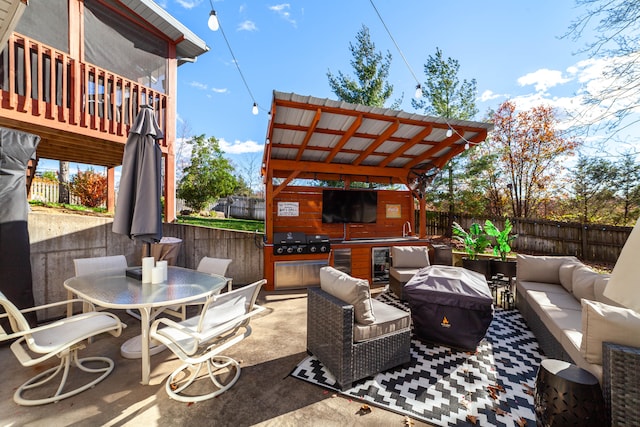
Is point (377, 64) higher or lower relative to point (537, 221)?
higher

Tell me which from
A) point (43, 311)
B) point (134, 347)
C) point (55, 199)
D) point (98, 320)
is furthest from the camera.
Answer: point (55, 199)

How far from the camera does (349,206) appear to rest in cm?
684

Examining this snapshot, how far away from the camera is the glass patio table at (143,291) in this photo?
2.34 meters

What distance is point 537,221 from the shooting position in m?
8.65

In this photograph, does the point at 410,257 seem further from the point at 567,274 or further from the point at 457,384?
the point at 457,384

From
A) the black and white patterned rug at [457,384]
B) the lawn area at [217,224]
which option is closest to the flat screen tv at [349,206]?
the lawn area at [217,224]

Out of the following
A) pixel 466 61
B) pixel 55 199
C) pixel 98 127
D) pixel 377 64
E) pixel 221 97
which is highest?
pixel 221 97

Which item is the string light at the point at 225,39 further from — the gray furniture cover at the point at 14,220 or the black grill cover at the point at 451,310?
the black grill cover at the point at 451,310

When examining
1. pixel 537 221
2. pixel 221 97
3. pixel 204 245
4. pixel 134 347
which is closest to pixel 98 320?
pixel 134 347

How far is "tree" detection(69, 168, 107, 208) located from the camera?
7625mm

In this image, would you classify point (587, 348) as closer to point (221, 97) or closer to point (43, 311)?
point (43, 311)

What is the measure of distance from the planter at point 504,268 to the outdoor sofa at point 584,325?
38.2 inches

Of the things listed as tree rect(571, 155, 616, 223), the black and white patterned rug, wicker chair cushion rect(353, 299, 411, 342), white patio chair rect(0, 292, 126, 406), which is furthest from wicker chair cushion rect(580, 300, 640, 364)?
tree rect(571, 155, 616, 223)

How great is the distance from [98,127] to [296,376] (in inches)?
219
